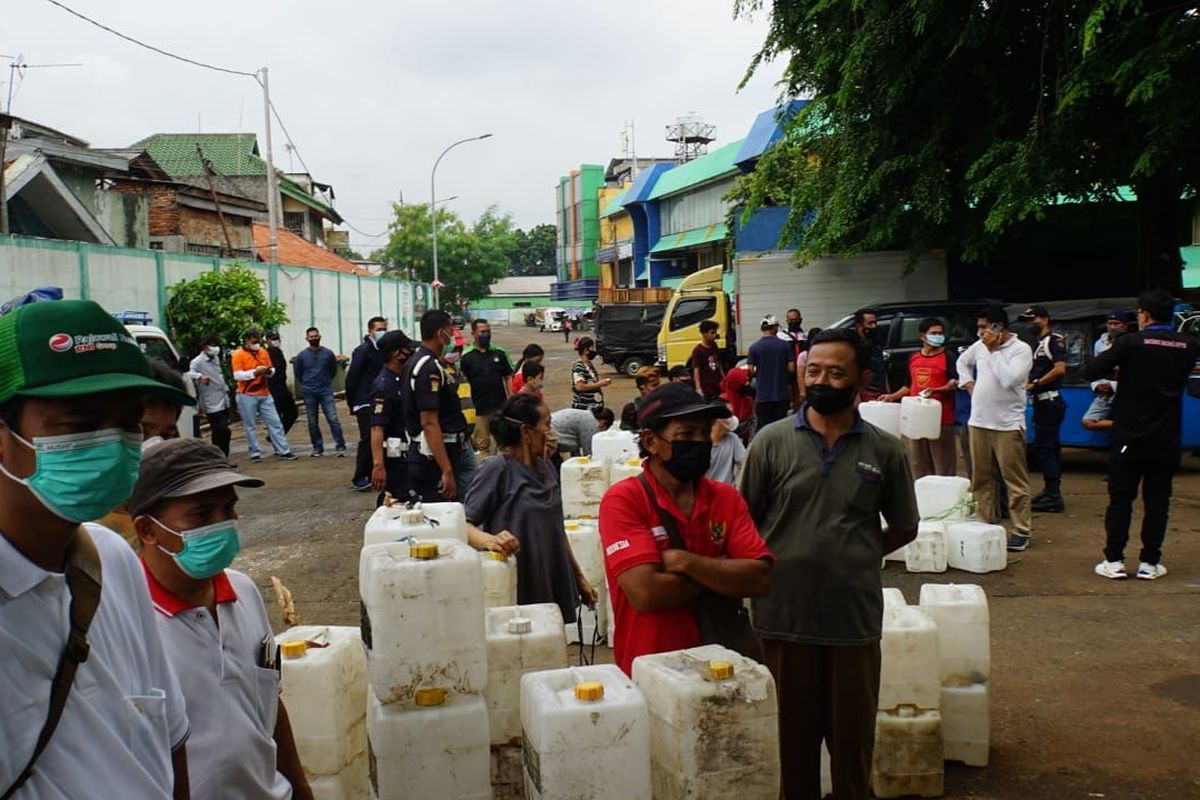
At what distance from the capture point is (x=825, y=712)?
3744mm

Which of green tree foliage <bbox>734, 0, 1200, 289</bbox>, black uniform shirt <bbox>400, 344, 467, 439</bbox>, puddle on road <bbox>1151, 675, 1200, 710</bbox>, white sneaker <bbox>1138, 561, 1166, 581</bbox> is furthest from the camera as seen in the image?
green tree foliage <bbox>734, 0, 1200, 289</bbox>

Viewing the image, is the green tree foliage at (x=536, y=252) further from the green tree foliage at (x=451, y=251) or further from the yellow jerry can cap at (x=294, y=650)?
the yellow jerry can cap at (x=294, y=650)

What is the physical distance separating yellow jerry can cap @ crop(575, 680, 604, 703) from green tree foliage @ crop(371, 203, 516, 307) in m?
57.9

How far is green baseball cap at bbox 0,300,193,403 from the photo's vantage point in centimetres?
159

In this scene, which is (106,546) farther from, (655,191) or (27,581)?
(655,191)

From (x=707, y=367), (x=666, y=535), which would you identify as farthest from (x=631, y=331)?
(x=666, y=535)

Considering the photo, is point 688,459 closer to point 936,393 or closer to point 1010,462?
point 1010,462

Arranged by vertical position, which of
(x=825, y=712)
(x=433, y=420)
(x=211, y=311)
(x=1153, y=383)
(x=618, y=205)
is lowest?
(x=825, y=712)

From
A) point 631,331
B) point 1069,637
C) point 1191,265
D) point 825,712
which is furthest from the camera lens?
point 631,331

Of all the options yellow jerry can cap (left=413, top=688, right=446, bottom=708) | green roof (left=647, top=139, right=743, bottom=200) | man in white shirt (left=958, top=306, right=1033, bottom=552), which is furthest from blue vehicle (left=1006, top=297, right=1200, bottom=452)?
green roof (left=647, top=139, right=743, bottom=200)

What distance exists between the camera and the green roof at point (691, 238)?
42.9 m

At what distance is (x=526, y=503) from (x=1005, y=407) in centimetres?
496

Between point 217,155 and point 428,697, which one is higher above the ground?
point 217,155

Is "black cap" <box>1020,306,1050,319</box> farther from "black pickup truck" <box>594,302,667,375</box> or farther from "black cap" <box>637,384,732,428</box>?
"black pickup truck" <box>594,302,667,375</box>
